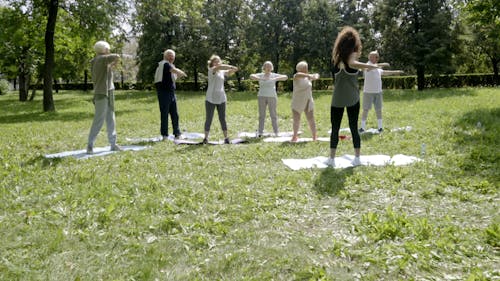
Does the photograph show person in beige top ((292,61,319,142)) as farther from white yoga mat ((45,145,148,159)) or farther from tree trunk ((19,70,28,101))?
tree trunk ((19,70,28,101))

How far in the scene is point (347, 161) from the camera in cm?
633

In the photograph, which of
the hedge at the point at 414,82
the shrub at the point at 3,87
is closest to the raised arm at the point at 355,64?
the hedge at the point at 414,82

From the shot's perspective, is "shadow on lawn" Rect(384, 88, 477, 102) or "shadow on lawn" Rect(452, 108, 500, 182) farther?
"shadow on lawn" Rect(384, 88, 477, 102)

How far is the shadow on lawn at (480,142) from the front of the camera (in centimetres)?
562

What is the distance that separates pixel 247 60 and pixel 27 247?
35.6m

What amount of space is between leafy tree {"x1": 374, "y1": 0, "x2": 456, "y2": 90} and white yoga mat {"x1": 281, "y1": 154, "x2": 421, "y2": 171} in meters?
21.6

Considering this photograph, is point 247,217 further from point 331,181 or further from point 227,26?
point 227,26

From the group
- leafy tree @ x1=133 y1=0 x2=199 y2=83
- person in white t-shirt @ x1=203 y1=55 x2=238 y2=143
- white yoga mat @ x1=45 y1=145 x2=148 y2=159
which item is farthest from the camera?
leafy tree @ x1=133 y1=0 x2=199 y2=83

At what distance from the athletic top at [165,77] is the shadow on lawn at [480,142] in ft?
19.2

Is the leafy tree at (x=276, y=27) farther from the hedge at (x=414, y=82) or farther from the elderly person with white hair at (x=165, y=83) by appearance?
the elderly person with white hair at (x=165, y=83)

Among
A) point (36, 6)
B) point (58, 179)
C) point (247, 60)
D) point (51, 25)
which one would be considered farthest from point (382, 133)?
point (247, 60)

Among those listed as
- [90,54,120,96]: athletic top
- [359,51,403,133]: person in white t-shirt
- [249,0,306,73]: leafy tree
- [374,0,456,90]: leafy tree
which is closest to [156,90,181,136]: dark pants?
[90,54,120,96]: athletic top

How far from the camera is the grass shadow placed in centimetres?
479

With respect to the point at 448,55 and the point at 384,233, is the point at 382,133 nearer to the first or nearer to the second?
the point at 384,233
